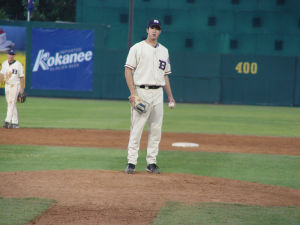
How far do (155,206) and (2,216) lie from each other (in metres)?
1.57

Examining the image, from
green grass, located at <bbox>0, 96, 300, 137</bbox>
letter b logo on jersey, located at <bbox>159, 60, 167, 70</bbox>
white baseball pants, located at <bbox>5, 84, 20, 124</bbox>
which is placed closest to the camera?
letter b logo on jersey, located at <bbox>159, 60, 167, 70</bbox>

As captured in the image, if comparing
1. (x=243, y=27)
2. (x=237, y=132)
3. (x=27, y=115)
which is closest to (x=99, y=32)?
(x=243, y=27)

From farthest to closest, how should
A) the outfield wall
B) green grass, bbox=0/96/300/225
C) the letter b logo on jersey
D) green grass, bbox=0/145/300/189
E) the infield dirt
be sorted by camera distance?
1. the outfield wall
2. green grass, bbox=0/145/300/189
3. the letter b logo on jersey
4. green grass, bbox=0/96/300/225
5. the infield dirt

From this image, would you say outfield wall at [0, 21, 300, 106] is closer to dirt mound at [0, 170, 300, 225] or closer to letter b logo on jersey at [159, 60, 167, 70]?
letter b logo on jersey at [159, 60, 167, 70]

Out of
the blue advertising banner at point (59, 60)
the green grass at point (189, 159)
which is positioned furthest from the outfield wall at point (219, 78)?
the green grass at point (189, 159)

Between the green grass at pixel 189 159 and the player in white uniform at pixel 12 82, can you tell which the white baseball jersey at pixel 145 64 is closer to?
the green grass at pixel 189 159

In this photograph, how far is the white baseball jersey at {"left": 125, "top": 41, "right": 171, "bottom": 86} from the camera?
8406mm

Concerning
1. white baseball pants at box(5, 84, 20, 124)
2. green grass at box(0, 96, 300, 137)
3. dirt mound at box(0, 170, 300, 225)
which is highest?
white baseball pants at box(5, 84, 20, 124)

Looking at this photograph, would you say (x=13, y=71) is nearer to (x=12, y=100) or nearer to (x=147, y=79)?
(x=12, y=100)

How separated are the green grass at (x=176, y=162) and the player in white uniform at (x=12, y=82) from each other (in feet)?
12.3

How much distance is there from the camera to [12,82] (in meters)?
15.8

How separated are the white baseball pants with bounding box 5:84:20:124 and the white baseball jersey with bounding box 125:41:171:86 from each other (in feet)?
25.7

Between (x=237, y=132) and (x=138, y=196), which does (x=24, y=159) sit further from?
(x=237, y=132)

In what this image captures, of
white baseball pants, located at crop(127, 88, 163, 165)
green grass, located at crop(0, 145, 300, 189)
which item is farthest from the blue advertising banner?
white baseball pants, located at crop(127, 88, 163, 165)
